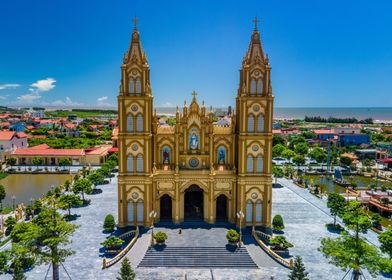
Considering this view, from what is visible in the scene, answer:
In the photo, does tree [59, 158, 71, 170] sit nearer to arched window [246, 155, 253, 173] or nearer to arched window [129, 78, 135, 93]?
arched window [129, 78, 135, 93]

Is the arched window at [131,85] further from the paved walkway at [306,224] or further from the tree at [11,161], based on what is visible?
the tree at [11,161]

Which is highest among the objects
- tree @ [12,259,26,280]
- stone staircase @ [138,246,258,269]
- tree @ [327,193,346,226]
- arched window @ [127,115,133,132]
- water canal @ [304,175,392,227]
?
arched window @ [127,115,133,132]

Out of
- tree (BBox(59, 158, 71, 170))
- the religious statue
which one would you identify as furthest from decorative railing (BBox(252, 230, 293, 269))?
tree (BBox(59, 158, 71, 170))

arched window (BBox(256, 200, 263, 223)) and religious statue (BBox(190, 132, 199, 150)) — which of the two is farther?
religious statue (BBox(190, 132, 199, 150))

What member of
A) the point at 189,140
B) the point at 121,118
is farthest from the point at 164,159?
the point at 121,118

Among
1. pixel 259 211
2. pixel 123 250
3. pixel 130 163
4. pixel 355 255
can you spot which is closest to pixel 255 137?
pixel 259 211

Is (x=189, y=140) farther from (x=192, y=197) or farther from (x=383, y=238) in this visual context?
(x=383, y=238)

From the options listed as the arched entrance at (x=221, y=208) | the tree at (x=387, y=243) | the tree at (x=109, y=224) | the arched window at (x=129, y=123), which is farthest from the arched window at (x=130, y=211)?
the tree at (x=387, y=243)
